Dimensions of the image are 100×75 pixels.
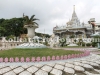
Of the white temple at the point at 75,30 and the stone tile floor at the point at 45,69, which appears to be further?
the white temple at the point at 75,30

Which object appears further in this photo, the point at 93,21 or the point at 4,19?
the point at 93,21

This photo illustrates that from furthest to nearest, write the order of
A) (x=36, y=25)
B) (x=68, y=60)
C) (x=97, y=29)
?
(x=97, y=29) → (x=36, y=25) → (x=68, y=60)

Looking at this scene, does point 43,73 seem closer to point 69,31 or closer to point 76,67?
point 76,67

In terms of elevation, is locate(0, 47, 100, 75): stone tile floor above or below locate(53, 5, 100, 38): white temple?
below

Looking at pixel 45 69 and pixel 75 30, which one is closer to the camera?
pixel 45 69

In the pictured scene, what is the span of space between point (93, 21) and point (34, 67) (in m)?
56.3

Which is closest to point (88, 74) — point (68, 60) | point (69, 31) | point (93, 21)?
point (68, 60)

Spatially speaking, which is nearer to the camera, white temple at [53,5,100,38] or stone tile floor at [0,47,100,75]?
stone tile floor at [0,47,100,75]

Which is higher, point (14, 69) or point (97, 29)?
point (97, 29)

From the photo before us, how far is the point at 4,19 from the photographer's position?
177ft

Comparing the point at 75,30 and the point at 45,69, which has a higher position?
the point at 75,30

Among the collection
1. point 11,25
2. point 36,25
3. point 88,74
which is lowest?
point 88,74

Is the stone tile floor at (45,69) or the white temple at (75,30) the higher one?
the white temple at (75,30)

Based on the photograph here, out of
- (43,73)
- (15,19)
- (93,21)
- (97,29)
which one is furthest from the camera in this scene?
(93,21)
